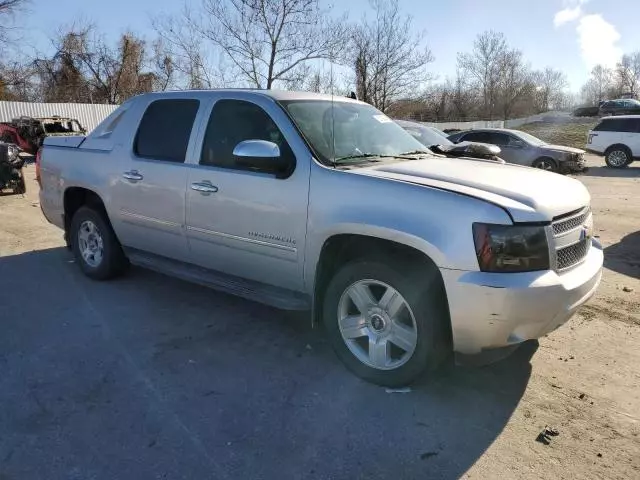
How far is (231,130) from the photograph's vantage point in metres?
4.18

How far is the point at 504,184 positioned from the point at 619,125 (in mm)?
19948

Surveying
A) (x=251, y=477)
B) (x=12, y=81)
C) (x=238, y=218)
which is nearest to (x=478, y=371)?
(x=251, y=477)

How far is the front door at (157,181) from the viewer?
4.44 m

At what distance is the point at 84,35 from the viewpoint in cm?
3931

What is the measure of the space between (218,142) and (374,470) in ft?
9.00

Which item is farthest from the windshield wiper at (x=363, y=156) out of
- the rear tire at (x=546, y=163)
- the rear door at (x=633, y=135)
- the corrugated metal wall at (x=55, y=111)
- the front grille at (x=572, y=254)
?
the corrugated metal wall at (x=55, y=111)

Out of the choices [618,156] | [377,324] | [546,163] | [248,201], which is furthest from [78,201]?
[618,156]

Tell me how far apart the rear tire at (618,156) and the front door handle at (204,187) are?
2015 centimetres

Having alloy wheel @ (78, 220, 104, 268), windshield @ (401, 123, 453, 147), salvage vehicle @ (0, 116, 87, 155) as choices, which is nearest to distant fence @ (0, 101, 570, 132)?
salvage vehicle @ (0, 116, 87, 155)

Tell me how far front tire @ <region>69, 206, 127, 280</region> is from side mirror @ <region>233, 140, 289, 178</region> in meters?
2.32

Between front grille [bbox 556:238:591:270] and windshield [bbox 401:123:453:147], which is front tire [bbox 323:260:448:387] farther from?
windshield [bbox 401:123:453:147]

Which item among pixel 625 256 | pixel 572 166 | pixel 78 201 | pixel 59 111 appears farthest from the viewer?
pixel 59 111

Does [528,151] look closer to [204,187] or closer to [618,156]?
[618,156]

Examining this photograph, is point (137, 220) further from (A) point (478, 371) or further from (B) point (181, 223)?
(A) point (478, 371)
